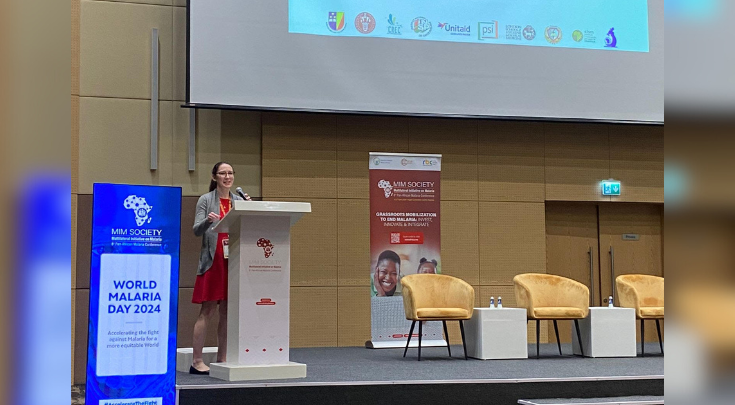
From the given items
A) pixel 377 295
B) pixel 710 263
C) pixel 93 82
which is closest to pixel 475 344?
pixel 377 295

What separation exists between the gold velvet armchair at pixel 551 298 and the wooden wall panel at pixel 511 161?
1.46 metres

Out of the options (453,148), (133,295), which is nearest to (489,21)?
(453,148)

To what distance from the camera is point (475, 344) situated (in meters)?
6.36

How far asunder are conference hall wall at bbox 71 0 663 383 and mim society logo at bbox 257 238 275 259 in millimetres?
2633

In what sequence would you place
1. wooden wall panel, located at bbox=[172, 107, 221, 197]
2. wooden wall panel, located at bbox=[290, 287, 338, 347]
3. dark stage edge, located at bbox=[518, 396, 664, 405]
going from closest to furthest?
dark stage edge, located at bbox=[518, 396, 664, 405]
wooden wall panel, located at bbox=[172, 107, 221, 197]
wooden wall panel, located at bbox=[290, 287, 338, 347]

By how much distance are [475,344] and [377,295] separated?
144cm

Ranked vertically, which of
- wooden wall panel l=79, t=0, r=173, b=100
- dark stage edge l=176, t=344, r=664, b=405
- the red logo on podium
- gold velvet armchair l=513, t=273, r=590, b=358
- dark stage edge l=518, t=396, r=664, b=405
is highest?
wooden wall panel l=79, t=0, r=173, b=100

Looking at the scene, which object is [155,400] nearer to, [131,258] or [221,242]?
[131,258]

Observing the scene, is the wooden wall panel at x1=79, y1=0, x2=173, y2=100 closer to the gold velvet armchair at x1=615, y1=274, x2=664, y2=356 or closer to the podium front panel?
the podium front panel

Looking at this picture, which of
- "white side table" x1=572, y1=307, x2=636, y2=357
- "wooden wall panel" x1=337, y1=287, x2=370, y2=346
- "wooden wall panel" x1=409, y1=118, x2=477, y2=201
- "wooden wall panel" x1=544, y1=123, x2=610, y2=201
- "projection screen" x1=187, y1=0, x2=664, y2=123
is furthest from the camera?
"wooden wall panel" x1=544, y1=123, x2=610, y2=201

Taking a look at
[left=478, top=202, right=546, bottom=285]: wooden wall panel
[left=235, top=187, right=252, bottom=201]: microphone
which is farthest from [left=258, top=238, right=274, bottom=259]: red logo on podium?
[left=478, top=202, right=546, bottom=285]: wooden wall panel

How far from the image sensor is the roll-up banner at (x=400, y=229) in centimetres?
754

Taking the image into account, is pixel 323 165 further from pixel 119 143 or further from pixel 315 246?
pixel 119 143

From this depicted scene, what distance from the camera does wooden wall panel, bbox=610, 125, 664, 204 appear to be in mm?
8156
